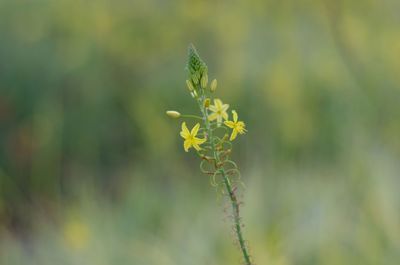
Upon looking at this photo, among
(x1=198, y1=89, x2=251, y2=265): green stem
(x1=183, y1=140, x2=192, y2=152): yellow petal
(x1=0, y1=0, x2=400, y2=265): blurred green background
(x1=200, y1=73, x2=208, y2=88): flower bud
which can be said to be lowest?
(x1=198, y1=89, x2=251, y2=265): green stem

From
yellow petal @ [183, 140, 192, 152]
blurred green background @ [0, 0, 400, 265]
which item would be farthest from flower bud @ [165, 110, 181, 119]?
blurred green background @ [0, 0, 400, 265]

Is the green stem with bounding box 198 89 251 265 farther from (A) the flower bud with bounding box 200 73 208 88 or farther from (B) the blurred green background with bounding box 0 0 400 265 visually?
(B) the blurred green background with bounding box 0 0 400 265

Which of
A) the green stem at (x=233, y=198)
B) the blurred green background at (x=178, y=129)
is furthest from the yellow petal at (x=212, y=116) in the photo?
the blurred green background at (x=178, y=129)

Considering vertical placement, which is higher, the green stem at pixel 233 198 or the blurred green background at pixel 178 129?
the blurred green background at pixel 178 129

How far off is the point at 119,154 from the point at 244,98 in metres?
0.71

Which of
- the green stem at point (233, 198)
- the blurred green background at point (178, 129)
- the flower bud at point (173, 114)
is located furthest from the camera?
the blurred green background at point (178, 129)

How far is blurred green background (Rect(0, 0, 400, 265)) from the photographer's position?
9.12 ft

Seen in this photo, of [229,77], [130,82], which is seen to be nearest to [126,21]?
[130,82]

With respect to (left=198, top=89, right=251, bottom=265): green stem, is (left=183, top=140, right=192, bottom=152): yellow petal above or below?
above

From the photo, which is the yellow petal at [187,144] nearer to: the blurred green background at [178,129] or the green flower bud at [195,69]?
the green flower bud at [195,69]

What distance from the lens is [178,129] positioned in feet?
13.7

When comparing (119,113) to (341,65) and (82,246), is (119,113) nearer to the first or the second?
(341,65)

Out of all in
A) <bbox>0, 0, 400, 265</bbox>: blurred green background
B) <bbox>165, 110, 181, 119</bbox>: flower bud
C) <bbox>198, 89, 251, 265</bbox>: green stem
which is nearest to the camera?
<bbox>198, 89, 251, 265</bbox>: green stem

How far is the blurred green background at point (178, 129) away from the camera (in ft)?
9.12
